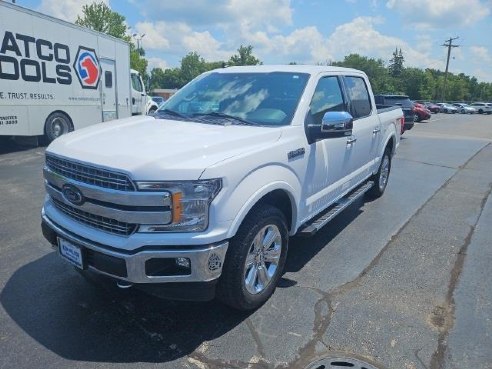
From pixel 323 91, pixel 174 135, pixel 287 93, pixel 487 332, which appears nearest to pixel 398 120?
pixel 323 91

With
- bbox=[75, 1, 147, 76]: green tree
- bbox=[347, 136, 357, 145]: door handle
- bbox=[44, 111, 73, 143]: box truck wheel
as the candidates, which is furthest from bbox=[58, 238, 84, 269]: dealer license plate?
bbox=[75, 1, 147, 76]: green tree

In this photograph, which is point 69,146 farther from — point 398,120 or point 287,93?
point 398,120

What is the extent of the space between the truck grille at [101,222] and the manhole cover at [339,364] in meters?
1.50

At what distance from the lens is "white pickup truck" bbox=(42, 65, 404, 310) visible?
266 cm

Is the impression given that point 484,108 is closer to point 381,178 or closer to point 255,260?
point 381,178

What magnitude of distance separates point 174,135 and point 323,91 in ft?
6.13

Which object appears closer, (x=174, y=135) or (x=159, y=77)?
(x=174, y=135)

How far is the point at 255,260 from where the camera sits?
10.7 feet

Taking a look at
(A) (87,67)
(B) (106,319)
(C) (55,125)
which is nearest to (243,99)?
(B) (106,319)

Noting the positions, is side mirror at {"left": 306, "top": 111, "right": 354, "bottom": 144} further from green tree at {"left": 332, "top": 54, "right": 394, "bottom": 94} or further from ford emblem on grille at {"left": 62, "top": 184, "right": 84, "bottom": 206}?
green tree at {"left": 332, "top": 54, "right": 394, "bottom": 94}

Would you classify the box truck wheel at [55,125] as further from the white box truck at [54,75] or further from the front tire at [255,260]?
the front tire at [255,260]

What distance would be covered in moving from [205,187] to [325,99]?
7.30 feet

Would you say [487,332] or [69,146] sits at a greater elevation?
[69,146]

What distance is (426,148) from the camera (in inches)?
561
